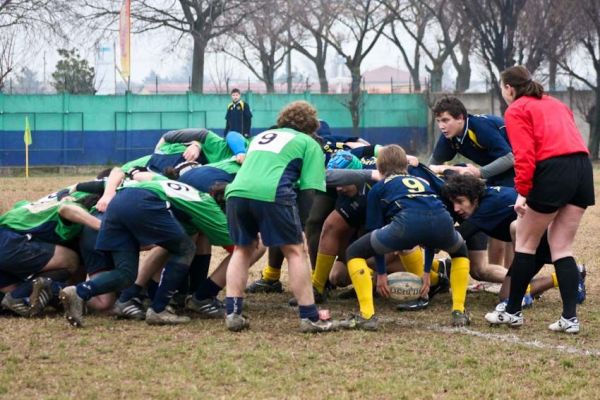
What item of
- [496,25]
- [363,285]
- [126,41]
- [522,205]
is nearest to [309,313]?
[363,285]

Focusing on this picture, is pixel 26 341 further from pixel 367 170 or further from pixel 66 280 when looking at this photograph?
pixel 367 170

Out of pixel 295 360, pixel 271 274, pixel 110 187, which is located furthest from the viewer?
pixel 271 274

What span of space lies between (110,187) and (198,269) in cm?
97

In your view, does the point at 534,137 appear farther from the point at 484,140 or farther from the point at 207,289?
the point at 207,289

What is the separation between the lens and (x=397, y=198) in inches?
299

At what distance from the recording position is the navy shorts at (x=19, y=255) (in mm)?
7672

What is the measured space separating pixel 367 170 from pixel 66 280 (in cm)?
252

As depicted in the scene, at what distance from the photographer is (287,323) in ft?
25.0

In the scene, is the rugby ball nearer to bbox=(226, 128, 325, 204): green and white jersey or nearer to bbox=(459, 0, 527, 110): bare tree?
bbox=(226, 128, 325, 204): green and white jersey

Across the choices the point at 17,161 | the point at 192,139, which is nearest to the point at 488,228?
the point at 192,139

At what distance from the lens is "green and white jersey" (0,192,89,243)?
7.81 meters

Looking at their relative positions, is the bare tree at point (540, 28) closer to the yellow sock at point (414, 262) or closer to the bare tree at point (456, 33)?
the bare tree at point (456, 33)

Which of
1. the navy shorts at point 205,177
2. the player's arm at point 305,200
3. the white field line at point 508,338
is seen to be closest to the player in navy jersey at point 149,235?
the navy shorts at point 205,177

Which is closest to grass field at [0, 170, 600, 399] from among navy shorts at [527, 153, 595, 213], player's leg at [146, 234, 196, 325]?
player's leg at [146, 234, 196, 325]
